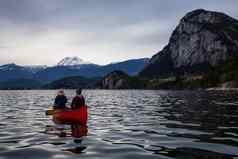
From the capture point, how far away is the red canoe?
3344 centimetres

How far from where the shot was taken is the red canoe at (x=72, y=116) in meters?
33.4

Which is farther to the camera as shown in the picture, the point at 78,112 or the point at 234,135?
the point at 78,112

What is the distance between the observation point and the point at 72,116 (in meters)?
34.5

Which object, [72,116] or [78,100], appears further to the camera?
[72,116]

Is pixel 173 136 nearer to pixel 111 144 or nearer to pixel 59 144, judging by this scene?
pixel 111 144

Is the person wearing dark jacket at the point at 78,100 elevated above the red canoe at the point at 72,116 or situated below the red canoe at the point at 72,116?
above

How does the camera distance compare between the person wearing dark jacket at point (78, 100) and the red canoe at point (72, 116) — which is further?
the person wearing dark jacket at point (78, 100)

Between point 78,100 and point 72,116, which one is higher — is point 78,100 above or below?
above

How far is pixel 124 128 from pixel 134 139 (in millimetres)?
6279

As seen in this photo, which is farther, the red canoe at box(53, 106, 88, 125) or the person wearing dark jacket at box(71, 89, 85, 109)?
the person wearing dark jacket at box(71, 89, 85, 109)

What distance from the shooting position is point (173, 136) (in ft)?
83.7

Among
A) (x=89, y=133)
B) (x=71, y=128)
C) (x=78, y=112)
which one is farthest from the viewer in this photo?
(x=78, y=112)

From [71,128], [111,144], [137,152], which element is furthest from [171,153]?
[71,128]

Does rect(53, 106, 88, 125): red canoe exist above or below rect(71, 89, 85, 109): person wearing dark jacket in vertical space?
below
